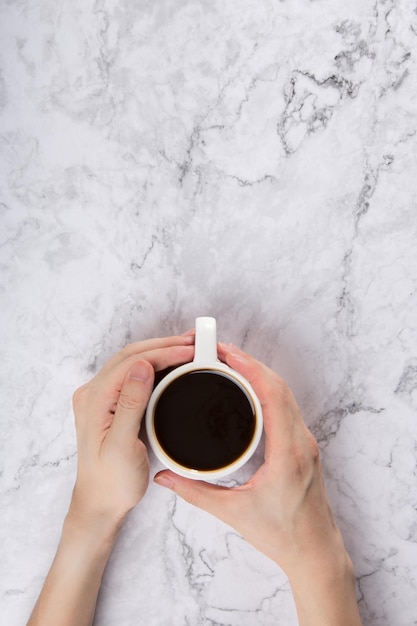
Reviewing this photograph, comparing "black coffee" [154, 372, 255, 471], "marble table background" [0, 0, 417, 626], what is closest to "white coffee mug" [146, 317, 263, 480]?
"black coffee" [154, 372, 255, 471]

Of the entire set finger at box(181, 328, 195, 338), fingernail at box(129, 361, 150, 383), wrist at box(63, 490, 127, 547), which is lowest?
wrist at box(63, 490, 127, 547)

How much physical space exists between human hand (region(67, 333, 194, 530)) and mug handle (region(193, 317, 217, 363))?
0.14 feet

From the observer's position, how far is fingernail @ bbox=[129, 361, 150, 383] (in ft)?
2.38

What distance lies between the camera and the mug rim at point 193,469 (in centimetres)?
72

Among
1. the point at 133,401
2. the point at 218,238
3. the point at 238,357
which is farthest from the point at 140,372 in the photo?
the point at 218,238

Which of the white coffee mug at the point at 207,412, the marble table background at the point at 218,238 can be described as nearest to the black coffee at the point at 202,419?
the white coffee mug at the point at 207,412

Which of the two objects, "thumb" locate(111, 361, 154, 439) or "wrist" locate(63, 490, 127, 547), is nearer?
"thumb" locate(111, 361, 154, 439)

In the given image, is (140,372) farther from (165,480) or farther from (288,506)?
(288,506)

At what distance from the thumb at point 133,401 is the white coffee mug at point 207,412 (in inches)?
0.6

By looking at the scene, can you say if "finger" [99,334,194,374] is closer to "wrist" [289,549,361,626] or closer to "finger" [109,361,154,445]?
"finger" [109,361,154,445]

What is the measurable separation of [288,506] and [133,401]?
10.4 inches

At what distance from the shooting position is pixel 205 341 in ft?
2.38

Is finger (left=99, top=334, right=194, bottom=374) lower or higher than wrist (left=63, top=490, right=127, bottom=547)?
higher

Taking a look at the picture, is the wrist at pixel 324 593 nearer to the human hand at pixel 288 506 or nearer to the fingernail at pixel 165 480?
the human hand at pixel 288 506
